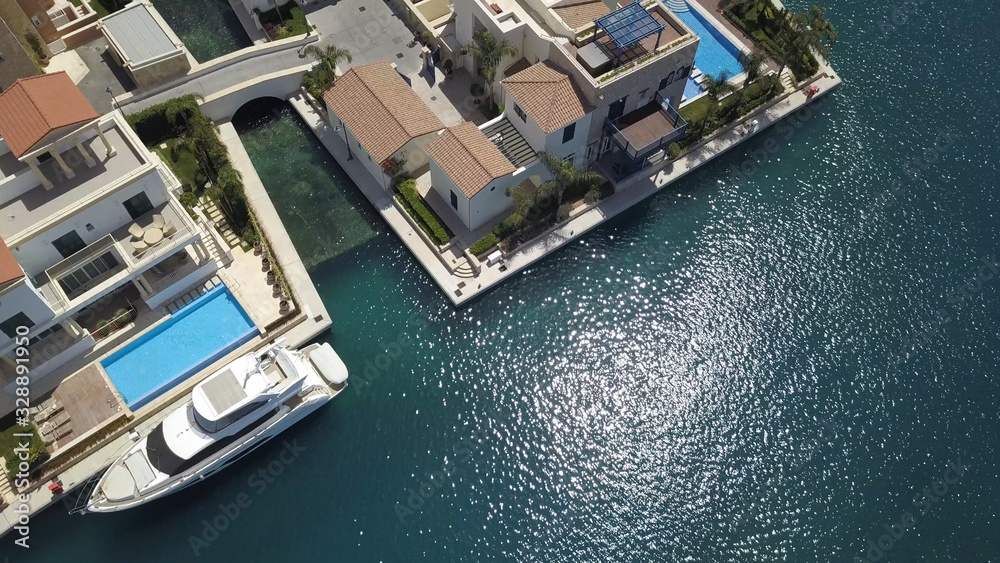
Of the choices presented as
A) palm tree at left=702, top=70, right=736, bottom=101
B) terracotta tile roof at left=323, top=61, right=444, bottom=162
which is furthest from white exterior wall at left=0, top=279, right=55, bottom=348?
palm tree at left=702, top=70, right=736, bottom=101

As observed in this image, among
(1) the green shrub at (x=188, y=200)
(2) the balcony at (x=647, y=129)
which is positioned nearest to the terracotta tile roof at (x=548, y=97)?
(2) the balcony at (x=647, y=129)

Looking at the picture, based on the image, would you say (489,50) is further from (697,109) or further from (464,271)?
(697,109)

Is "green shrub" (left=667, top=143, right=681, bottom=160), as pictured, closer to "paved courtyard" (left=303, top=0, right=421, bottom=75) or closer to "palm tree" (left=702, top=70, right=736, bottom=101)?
"palm tree" (left=702, top=70, right=736, bottom=101)

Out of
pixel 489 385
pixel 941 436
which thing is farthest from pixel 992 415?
pixel 489 385

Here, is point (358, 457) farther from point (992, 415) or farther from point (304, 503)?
point (992, 415)

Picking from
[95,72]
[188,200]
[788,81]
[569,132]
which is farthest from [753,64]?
[95,72]
